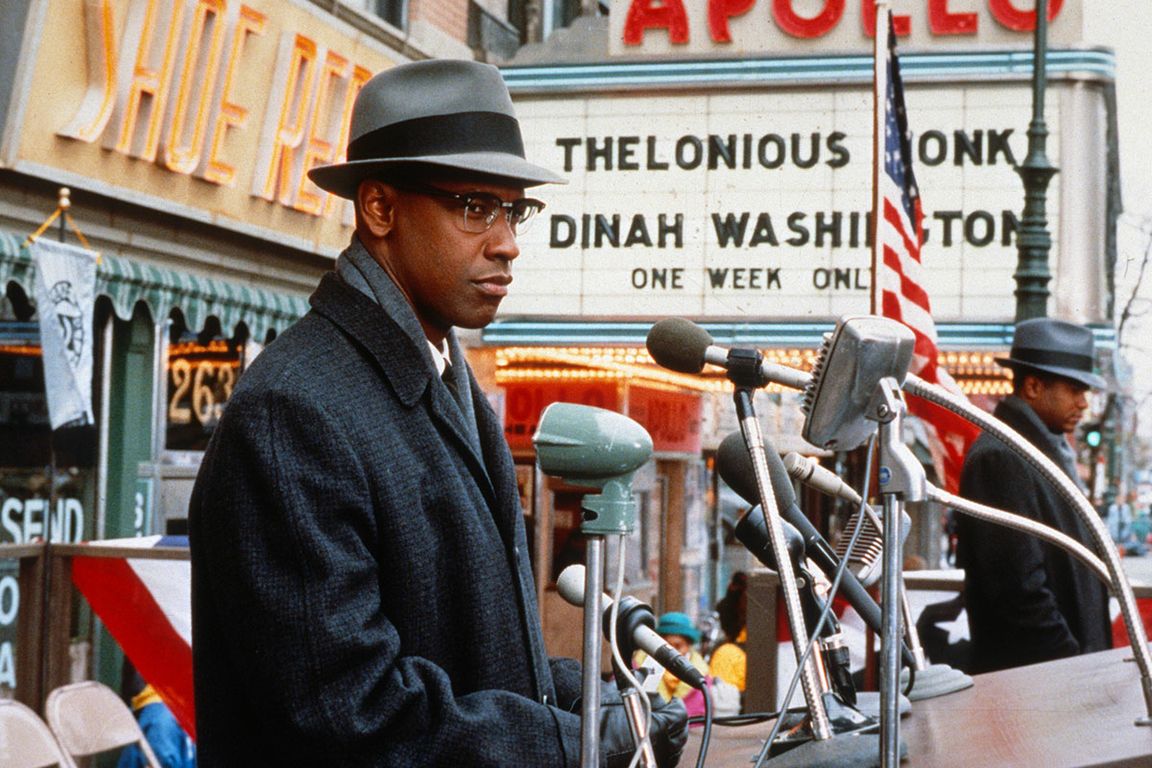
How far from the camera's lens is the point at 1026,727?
2.30 meters

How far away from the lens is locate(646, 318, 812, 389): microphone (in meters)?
2.23

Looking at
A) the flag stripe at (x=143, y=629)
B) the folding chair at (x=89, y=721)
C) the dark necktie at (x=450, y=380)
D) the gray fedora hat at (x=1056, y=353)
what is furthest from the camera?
the flag stripe at (x=143, y=629)

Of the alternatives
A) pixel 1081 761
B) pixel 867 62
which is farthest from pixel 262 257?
pixel 1081 761

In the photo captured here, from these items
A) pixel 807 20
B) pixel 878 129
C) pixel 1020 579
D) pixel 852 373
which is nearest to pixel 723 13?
pixel 807 20

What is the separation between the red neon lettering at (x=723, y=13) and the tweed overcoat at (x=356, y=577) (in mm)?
9713

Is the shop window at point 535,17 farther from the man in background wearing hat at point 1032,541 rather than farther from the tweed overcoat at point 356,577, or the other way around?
the tweed overcoat at point 356,577

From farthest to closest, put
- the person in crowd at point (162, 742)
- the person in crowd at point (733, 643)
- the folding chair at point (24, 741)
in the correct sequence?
the person in crowd at point (733, 643) < the person in crowd at point (162, 742) < the folding chair at point (24, 741)

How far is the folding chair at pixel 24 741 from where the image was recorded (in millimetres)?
5145

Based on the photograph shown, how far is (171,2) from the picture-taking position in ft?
27.9

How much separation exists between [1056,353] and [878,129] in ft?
3.38

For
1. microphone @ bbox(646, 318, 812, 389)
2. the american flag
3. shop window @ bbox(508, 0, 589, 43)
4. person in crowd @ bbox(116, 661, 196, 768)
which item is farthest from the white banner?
shop window @ bbox(508, 0, 589, 43)

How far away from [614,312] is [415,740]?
9.88 meters

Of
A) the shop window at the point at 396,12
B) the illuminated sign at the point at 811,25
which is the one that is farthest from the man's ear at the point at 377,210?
the shop window at the point at 396,12

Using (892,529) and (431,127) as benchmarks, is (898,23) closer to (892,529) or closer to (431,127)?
(431,127)
